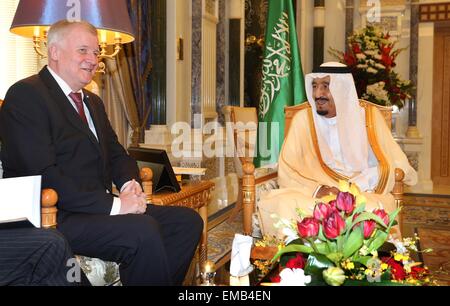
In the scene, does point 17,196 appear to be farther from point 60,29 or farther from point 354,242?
point 354,242

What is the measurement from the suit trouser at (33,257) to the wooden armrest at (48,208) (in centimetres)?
7

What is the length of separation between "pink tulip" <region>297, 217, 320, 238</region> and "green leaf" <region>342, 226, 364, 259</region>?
11 cm

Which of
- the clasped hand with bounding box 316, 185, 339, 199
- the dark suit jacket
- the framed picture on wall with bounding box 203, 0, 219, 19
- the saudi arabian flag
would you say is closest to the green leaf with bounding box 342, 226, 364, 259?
the dark suit jacket

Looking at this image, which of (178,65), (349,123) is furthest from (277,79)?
(349,123)

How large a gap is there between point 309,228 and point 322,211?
0.07 m

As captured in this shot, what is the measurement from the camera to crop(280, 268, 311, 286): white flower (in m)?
1.79

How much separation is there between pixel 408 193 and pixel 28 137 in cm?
719

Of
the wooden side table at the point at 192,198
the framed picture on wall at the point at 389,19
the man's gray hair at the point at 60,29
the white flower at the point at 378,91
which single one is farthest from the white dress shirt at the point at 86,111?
the framed picture on wall at the point at 389,19

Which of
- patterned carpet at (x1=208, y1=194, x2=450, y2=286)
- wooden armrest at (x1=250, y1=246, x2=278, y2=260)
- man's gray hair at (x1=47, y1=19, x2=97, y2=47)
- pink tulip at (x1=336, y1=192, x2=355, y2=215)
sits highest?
man's gray hair at (x1=47, y1=19, x2=97, y2=47)

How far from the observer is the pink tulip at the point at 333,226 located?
1.80m

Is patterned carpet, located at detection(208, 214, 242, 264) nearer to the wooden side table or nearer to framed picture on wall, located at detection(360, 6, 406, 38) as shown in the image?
the wooden side table

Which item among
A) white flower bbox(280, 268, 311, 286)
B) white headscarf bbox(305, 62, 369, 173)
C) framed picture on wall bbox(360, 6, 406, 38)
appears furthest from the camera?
framed picture on wall bbox(360, 6, 406, 38)

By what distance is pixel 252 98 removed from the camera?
823 centimetres

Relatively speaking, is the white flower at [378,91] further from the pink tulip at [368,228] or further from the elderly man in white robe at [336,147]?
the pink tulip at [368,228]
